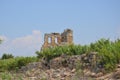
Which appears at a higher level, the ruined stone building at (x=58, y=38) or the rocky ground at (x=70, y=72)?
the ruined stone building at (x=58, y=38)

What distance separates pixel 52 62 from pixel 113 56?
389 cm

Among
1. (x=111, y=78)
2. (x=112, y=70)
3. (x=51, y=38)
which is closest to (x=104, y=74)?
(x=112, y=70)

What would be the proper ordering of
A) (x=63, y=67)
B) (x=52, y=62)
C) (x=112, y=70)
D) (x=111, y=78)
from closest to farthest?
(x=111, y=78), (x=112, y=70), (x=63, y=67), (x=52, y=62)

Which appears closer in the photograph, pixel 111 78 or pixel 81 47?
pixel 111 78

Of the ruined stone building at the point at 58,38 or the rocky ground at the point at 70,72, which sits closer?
the rocky ground at the point at 70,72

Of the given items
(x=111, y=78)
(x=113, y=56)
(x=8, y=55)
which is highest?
(x=8, y=55)

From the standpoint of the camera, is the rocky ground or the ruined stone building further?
the ruined stone building

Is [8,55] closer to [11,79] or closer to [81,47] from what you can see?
[81,47]

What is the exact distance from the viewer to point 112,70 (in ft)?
30.6

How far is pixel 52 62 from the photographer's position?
13156 millimetres

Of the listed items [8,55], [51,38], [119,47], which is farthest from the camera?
[51,38]

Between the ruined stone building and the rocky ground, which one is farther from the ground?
the ruined stone building

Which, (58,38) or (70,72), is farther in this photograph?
(58,38)

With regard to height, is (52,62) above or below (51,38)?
below
